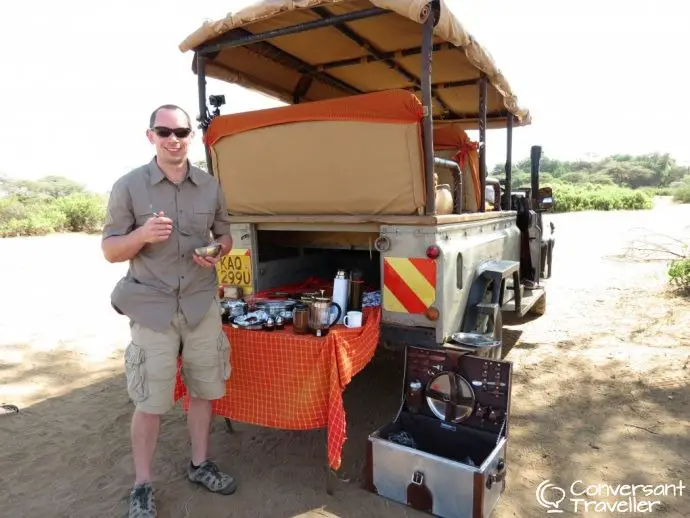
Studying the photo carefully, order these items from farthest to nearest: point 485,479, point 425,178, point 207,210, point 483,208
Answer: point 483,208 < point 425,178 < point 207,210 < point 485,479

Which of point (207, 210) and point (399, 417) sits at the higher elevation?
A: point (207, 210)

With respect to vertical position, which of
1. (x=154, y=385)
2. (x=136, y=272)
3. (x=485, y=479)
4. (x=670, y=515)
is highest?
(x=136, y=272)

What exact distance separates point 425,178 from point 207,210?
127 cm

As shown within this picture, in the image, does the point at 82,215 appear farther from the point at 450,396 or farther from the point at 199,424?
the point at 450,396

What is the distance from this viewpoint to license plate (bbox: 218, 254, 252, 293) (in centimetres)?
364

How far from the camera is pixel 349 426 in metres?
3.67

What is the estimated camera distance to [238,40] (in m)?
3.44

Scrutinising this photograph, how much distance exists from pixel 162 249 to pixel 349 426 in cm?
197

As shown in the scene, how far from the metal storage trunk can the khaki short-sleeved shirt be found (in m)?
1.27

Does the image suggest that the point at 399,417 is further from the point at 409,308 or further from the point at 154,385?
the point at 154,385

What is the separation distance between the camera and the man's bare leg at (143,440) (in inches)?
102

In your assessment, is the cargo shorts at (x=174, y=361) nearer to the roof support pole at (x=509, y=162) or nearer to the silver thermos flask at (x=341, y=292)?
the silver thermos flask at (x=341, y=292)

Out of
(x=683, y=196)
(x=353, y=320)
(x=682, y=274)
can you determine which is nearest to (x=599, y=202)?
(x=683, y=196)

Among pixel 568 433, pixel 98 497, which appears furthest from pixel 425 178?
pixel 98 497
